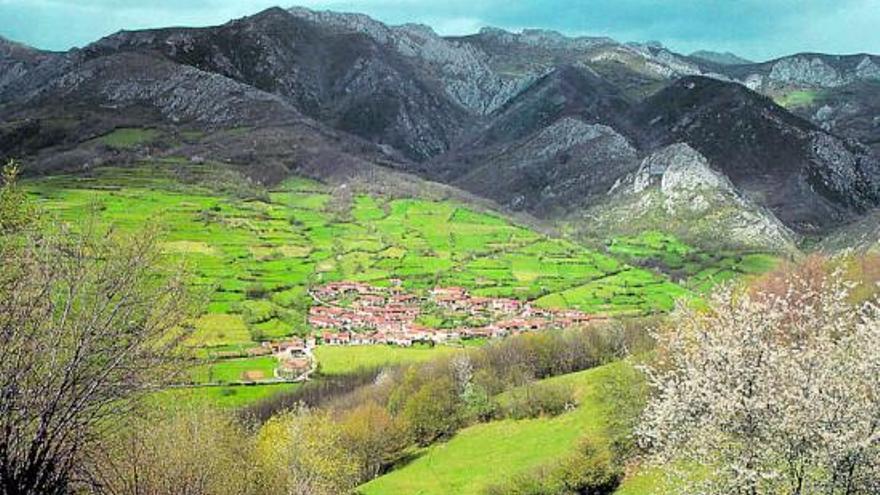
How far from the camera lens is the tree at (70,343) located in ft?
34.1

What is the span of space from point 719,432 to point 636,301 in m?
90.7

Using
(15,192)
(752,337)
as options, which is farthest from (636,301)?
(15,192)

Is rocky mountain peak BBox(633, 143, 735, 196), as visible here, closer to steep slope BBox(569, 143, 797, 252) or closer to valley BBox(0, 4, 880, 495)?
steep slope BBox(569, 143, 797, 252)

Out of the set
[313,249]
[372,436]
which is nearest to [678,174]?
[313,249]

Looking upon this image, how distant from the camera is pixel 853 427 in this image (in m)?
14.8

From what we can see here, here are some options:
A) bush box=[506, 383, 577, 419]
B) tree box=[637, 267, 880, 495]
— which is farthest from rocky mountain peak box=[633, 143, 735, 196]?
tree box=[637, 267, 880, 495]

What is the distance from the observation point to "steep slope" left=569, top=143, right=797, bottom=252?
155 m

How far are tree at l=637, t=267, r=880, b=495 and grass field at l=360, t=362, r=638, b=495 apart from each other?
23.1 meters

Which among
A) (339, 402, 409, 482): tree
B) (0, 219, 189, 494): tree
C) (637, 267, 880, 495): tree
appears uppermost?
(0, 219, 189, 494): tree

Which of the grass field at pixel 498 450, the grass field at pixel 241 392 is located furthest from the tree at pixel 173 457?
the grass field at pixel 241 392

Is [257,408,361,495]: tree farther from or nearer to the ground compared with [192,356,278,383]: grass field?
farther from the ground

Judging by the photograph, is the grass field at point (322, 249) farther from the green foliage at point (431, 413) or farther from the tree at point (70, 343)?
the tree at point (70, 343)

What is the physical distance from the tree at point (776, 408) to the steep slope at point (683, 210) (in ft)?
458

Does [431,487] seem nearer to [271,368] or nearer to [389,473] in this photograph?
[389,473]
